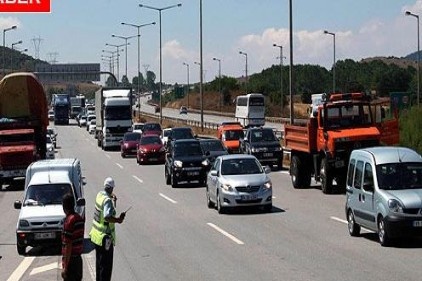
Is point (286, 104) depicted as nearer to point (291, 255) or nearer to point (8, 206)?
point (8, 206)

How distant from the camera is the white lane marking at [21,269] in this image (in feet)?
55.8

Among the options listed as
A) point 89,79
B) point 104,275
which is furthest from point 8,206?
point 89,79

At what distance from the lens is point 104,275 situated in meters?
14.1

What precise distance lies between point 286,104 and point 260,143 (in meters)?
92.9

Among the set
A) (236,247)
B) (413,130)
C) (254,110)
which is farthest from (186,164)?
(254,110)

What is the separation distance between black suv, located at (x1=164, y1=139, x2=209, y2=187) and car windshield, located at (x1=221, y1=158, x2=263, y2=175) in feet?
30.9

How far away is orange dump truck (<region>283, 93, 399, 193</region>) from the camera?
1224 inches

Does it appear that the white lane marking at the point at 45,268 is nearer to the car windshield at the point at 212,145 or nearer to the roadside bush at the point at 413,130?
the roadside bush at the point at 413,130

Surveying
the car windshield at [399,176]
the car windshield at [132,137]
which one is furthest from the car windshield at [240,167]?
the car windshield at [132,137]

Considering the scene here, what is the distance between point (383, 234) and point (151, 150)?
36.8 metres

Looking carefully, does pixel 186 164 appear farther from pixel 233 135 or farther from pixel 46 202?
pixel 233 135

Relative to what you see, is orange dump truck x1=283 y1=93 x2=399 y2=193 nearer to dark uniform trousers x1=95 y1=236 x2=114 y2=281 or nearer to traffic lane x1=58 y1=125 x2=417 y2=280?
traffic lane x1=58 y1=125 x2=417 y2=280

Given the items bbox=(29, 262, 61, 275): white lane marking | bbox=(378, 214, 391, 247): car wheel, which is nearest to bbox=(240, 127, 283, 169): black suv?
bbox=(378, 214, 391, 247): car wheel

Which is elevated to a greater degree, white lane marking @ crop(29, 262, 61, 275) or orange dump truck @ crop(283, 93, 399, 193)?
orange dump truck @ crop(283, 93, 399, 193)
